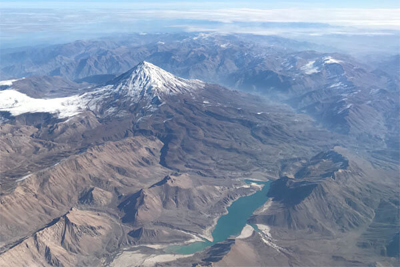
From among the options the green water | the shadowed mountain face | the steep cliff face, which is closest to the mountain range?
the steep cliff face

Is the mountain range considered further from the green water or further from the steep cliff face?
the green water

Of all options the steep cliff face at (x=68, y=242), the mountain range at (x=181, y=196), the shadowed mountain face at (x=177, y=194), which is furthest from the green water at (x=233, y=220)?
the steep cliff face at (x=68, y=242)

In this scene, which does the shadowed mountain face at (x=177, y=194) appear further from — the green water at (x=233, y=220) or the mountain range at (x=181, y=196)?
the green water at (x=233, y=220)

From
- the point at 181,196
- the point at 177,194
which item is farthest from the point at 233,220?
Answer: the point at 177,194

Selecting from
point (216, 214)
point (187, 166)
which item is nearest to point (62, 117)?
point (187, 166)

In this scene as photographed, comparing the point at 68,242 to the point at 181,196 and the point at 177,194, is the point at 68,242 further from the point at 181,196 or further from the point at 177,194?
the point at 181,196

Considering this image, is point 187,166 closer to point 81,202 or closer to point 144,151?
point 144,151
